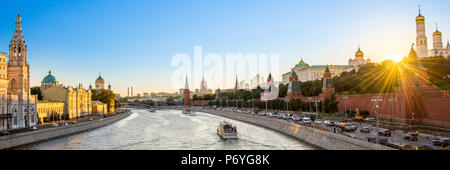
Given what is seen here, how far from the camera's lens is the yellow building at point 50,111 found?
50.0 meters

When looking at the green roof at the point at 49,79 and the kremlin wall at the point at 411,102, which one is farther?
the green roof at the point at 49,79

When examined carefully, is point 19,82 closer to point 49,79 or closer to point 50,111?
point 50,111

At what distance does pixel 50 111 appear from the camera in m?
54.7

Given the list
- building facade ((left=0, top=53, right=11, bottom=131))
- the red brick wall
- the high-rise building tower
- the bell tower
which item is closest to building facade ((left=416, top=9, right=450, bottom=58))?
the high-rise building tower

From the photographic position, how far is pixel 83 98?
7762cm

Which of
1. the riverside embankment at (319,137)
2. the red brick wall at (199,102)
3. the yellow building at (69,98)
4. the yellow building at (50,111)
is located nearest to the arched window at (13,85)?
the yellow building at (50,111)

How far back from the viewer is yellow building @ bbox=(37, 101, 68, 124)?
4999 cm

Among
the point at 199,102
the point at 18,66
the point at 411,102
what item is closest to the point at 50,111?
the point at 18,66

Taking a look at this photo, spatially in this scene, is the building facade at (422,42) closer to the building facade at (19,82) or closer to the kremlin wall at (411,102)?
the kremlin wall at (411,102)
